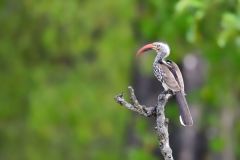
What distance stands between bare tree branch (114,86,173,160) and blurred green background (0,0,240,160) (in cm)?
724

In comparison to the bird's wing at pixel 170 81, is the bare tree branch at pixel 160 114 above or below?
below

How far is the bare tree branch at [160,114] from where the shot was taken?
4.66 meters

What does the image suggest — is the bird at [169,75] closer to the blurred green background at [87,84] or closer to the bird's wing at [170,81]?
the bird's wing at [170,81]

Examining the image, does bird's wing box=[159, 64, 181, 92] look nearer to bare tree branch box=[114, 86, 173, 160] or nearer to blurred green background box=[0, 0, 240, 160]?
bare tree branch box=[114, 86, 173, 160]

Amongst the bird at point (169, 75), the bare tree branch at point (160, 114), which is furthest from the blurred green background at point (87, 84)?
the bare tree branch at point (160, 114)

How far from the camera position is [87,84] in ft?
51.6

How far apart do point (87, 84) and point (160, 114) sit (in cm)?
1106

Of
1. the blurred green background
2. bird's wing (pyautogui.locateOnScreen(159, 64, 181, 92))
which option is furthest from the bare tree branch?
the blurred green background

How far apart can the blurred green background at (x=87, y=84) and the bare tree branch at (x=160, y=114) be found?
724cm

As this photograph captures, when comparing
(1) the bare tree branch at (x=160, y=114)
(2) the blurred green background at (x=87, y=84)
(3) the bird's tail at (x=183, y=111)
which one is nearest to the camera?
(1) the bare tree branch at (x=160, y=114)

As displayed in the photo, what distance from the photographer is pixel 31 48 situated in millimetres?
14797

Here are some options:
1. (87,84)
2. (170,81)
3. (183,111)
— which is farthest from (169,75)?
(87,84)

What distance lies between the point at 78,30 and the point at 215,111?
2112mm

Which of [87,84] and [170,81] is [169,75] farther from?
[87,84]
